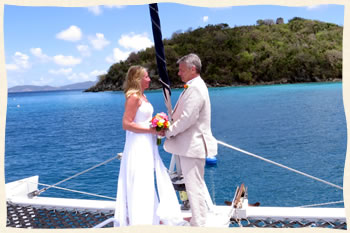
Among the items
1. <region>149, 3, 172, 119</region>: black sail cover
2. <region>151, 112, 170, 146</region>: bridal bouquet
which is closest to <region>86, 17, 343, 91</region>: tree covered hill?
<region>149, 3, 172, 119</region>: black sail cover

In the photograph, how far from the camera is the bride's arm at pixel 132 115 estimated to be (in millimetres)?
3348

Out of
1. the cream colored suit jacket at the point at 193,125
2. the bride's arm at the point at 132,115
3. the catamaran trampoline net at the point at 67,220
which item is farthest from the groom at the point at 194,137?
the catamaran trampoline net at the point at 67,220

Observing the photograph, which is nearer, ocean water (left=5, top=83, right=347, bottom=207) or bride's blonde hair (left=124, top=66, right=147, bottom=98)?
bride's blonde hair (left=124, top=66, right=147, bottom=98)

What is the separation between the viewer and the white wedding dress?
138 inches

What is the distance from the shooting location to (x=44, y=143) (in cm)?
2277

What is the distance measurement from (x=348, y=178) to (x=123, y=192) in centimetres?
219

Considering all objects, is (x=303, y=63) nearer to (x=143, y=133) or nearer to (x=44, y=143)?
(x=44, y=143)

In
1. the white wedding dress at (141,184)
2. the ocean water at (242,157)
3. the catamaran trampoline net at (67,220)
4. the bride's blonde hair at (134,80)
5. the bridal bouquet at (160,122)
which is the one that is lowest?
the ocean water at (242,157)

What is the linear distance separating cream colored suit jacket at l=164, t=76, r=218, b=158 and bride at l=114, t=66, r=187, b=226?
26 centimetres

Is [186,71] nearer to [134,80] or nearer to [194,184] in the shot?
[134,80]

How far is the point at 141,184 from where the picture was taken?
3514 millimetres

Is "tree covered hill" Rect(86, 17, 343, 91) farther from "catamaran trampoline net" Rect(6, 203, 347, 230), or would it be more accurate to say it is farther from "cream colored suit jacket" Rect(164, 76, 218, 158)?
"cream colored suit jacket" Rect(164, 76, 218, 158)

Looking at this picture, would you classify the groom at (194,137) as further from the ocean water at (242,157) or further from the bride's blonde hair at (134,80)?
the ocean water at (242,157)

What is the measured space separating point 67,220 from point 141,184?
61.0 inches
